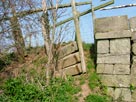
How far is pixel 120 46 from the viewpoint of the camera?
7.17 m

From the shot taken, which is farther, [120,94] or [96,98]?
[120,94]

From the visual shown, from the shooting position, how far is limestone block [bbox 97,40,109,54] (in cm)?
732

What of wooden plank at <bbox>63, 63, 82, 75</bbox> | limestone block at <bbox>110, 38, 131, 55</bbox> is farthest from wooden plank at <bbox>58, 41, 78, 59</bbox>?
limestone block at <bbox>110, 38, 131, 55</bbox>

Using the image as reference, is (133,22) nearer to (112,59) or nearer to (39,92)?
(112,59)

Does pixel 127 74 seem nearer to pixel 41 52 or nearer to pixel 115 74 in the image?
pixel 115 74

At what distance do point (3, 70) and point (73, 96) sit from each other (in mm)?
2562

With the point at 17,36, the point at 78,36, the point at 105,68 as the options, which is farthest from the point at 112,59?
the point at 17,36

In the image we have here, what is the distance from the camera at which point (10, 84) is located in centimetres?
746

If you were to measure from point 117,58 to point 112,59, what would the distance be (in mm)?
129

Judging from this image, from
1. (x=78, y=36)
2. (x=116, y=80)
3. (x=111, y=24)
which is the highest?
(x=111, y=24)

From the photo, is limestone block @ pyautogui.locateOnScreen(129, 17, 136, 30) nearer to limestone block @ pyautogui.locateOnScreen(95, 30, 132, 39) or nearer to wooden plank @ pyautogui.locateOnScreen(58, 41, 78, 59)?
limestone block @ pyautogui.locateOnScreen(95, 30, 132, 39)

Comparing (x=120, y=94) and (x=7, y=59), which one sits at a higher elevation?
(x=7, y=59)

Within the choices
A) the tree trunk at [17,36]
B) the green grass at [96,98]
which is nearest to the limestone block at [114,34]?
the green grass at [96,98]

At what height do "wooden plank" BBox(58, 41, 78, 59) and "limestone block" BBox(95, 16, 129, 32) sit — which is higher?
"limestone block" BBox(95, 16, 129, 32)
